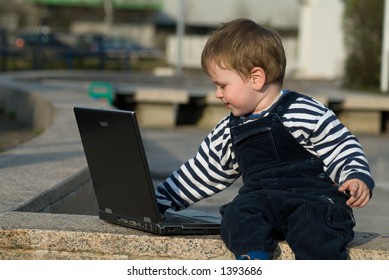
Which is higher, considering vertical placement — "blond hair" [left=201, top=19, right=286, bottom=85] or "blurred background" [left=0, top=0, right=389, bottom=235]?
"blond hair" [left=201, top=19, right=286, bottom=85]

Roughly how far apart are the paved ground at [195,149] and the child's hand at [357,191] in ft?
9.42

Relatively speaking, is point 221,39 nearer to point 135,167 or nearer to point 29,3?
point 135,167

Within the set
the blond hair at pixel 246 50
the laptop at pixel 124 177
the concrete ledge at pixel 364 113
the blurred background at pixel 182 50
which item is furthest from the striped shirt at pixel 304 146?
the concrete ledge at pixel 364 113

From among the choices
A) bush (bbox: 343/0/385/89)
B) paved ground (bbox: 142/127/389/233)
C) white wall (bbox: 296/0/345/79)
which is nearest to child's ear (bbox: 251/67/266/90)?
paved ground (bbox: 142/127/389/233)

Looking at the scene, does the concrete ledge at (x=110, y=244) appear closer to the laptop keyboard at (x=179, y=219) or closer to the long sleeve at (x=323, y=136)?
the laptop keyboard at (x=179, y=219)

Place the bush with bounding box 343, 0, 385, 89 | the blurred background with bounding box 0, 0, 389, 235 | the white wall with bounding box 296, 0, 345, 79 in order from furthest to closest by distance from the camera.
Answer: the white wall with bounding box 296, 0, 345, 79
the bush with bounding box 343, 0, 385, 89
the blurred background with bounding box 0, 0, 389, 235

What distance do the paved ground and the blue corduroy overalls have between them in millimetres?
2751

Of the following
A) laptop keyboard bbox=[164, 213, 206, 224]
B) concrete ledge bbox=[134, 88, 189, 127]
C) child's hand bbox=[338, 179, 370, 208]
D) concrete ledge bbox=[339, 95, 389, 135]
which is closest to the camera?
child's hand bbox=[338, 179, 370, 208]

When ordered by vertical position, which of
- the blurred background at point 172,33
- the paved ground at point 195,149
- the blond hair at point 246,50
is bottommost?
the blurred background at point 172,33

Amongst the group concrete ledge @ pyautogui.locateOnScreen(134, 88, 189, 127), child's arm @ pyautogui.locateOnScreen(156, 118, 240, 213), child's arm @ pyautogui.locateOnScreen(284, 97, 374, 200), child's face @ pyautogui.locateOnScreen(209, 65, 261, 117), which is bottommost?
concrete ledge @ pyautogui.locateOnScreen(134, 88, 189, 127)

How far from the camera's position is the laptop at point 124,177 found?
13.5ft

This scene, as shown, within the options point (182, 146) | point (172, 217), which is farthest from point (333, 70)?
point (172, 217)

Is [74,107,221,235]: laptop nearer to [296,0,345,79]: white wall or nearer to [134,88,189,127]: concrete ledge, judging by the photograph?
[134,88,189,127]: concrete ledge

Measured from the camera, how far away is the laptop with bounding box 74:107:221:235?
161 inches
